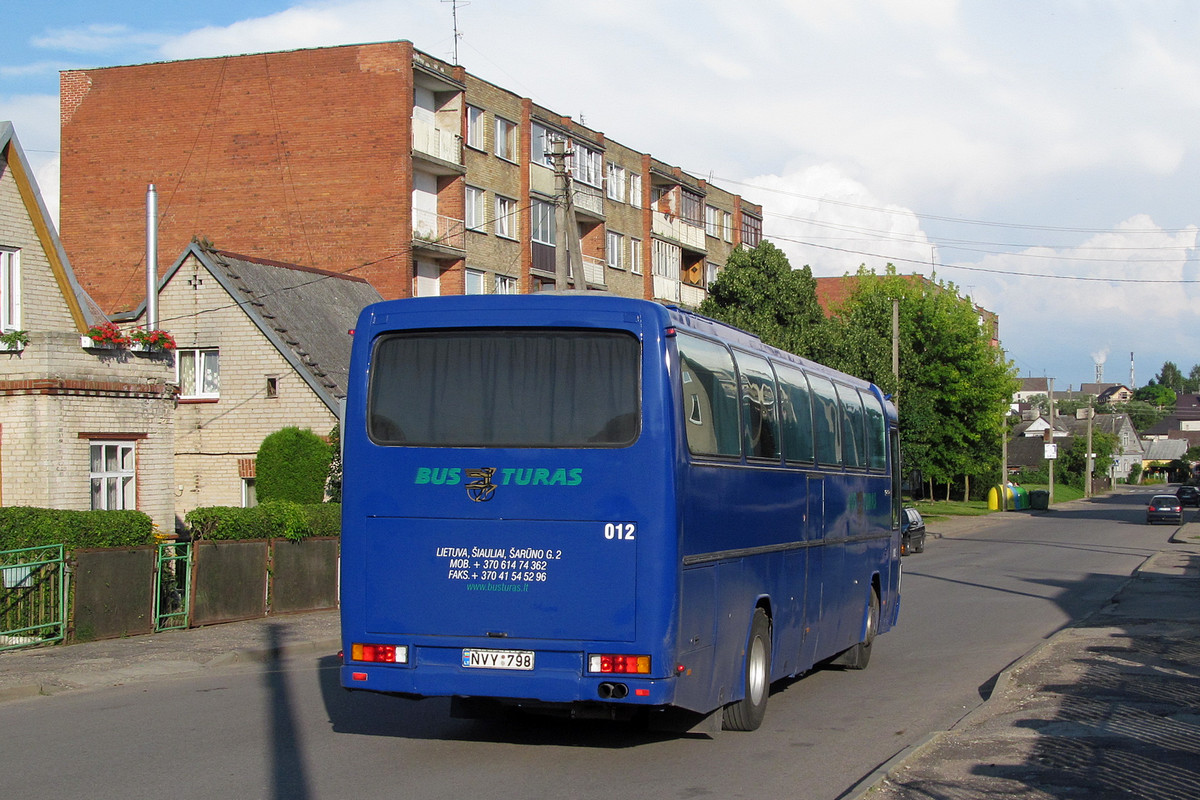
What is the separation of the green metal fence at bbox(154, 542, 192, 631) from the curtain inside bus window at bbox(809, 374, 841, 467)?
9.16m

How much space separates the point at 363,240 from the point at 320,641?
85.8 ft

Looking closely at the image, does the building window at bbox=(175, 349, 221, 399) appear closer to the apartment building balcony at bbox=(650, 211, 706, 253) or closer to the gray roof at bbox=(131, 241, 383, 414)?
the gray roof at bbox=(131, 241, 383, 414)

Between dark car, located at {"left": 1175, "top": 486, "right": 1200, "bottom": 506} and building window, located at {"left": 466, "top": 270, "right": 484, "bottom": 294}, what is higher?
building window, located at {"left": 466, "top": 270, "right": 484, "bottom": 294}

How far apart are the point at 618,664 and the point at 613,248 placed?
156 ft

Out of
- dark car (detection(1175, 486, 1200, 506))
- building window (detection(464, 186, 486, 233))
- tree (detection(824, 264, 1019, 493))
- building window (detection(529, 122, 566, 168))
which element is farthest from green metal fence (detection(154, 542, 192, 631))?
dark car (detection(1175, 486, 1200, 506))

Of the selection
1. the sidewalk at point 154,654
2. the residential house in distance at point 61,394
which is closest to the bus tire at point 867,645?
the sidewalk at point 154,654

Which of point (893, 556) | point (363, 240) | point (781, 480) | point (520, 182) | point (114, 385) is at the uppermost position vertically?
point (520, 182)

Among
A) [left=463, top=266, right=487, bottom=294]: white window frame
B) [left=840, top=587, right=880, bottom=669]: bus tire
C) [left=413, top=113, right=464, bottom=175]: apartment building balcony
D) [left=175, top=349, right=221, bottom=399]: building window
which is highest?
[left=413, top=113, right=464, bottom=175]: apartment building balcony

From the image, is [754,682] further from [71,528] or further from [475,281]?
[475,281]

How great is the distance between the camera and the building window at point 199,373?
32188mm

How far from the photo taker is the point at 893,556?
16.3 metres

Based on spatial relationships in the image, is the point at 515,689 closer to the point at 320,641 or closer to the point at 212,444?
the point at 320,641

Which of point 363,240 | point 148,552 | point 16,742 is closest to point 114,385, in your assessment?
point 148,552

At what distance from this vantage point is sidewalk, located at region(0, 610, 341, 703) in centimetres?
1283
